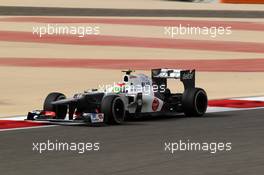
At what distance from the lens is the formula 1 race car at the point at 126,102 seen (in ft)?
48.9

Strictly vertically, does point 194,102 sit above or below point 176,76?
below

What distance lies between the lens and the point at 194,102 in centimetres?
1619

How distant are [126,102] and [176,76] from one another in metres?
1.54

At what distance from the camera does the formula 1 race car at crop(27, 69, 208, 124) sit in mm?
14891

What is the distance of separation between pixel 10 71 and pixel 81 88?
4.42 m

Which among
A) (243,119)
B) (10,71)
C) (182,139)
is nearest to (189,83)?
(243,119)

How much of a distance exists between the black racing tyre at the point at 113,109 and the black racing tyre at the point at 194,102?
155cm
